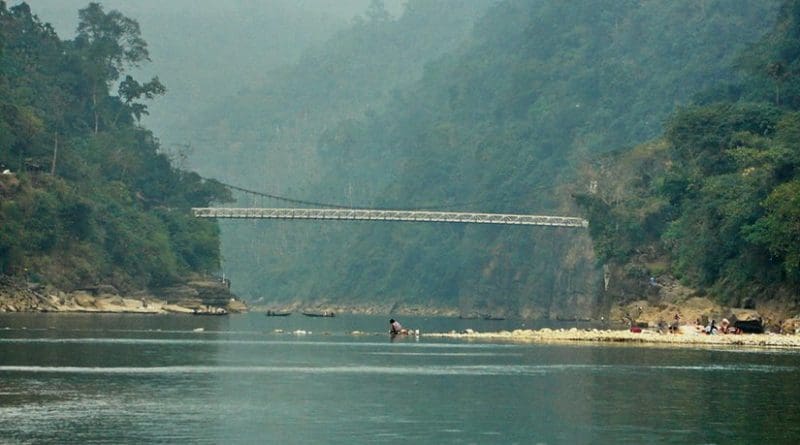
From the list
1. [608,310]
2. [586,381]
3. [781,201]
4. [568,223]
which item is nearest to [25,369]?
[586,381]

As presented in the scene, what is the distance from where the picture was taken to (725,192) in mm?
92625

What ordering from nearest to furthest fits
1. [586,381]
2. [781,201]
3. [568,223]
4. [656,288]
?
1. [586,381]
2. [781,201]
3. [656,288]
4. [568,223]

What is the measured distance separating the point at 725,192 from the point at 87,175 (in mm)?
63847

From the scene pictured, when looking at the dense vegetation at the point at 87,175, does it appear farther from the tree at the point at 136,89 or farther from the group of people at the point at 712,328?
the group of people at the point at 712,328

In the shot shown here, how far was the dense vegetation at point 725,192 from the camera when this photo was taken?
85438 mm

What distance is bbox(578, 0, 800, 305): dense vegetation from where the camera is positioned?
85438mm

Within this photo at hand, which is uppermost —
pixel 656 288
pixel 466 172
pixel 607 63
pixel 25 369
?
pixel 607 63

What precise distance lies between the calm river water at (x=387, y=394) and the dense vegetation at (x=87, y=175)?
161 ft

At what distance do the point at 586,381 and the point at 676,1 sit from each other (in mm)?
143575

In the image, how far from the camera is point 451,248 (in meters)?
185

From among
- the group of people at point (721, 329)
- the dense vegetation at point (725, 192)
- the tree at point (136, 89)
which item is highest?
the tree at point (136, 89)

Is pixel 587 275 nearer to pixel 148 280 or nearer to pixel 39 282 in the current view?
pixel 148 280

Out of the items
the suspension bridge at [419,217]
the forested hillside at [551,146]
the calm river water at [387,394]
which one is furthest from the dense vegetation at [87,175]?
the calm river water at [387,394]

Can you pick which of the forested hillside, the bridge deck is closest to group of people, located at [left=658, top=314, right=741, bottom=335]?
the forested hillside
